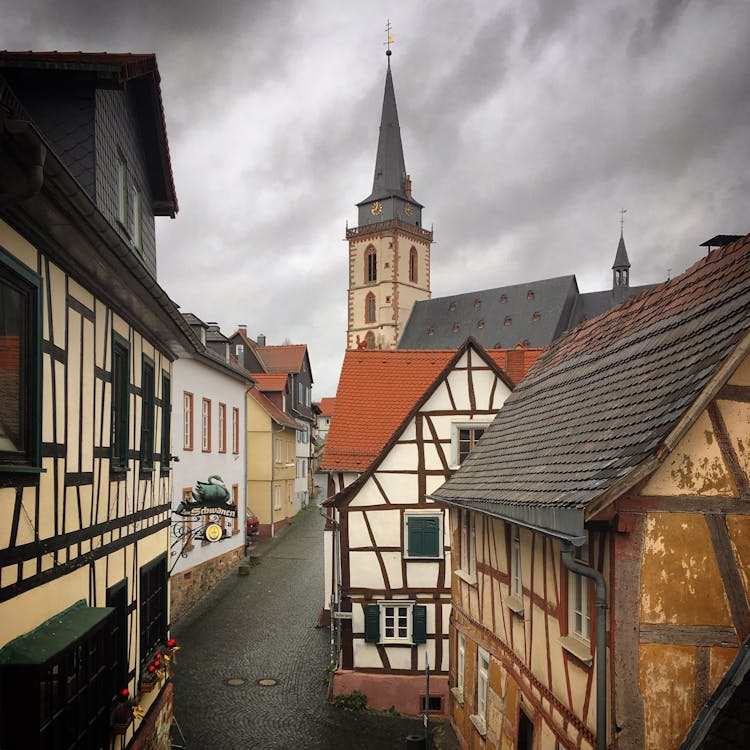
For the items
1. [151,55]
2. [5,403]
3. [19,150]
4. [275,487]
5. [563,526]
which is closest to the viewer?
[19,150]

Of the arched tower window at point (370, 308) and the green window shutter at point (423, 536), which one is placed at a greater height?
the arched tower window at point (370, 308)

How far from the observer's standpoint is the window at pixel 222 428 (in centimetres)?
2648

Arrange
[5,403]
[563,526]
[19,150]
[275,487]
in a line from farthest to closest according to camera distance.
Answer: [275,487] < [563,526] < [5,403] < [19,150]

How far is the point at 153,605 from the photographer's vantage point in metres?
11.0

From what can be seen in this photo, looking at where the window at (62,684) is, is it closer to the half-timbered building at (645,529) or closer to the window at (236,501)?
the half-timbered building at (645,529)

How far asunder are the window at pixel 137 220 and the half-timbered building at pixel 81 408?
2.2 inches

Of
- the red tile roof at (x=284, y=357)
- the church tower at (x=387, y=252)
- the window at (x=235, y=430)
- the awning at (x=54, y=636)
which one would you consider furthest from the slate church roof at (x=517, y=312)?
the awning at (x=54, y=636)

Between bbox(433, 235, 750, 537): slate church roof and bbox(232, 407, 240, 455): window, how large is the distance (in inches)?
710

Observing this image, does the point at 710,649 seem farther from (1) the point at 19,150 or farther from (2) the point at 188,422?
(2) the point at 188,422

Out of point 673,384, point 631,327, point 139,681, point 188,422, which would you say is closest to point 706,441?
point 673,384

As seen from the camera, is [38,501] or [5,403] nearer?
[5,403]

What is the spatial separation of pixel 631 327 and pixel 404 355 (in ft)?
41.5

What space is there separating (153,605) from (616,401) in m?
6.97

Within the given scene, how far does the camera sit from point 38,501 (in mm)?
6164
